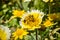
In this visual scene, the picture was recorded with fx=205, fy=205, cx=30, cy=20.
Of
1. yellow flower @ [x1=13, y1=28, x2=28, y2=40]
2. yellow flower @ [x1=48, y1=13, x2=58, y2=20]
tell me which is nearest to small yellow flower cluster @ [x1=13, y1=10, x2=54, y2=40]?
yellow flower @ [x1=13, y1=28, x2=28, y2=40]

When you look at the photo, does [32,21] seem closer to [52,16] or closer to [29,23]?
[29,23]

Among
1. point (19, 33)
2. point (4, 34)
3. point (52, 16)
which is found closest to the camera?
point (4, 34)

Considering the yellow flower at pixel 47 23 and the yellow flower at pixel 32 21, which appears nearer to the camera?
the yellow flower at pixel 32 21

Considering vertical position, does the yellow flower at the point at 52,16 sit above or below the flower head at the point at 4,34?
above

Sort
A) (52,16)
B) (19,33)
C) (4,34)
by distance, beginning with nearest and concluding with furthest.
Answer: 1. (4,34)
2. (19,33)
3. (52,16)

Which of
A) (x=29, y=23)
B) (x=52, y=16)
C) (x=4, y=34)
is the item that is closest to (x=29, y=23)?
(x=29, y=23)

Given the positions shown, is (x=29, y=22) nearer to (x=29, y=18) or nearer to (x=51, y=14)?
(x=29, y=18)

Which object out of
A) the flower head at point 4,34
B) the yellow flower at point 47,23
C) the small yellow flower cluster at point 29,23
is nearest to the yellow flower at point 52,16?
the yellow flower at point 47,23

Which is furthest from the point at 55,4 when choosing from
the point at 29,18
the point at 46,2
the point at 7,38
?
the point at 7,38

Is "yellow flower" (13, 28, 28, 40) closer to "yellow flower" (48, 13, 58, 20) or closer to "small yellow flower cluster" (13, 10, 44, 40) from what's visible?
"small yellow flower cluster" (13, 10, 44, 40)

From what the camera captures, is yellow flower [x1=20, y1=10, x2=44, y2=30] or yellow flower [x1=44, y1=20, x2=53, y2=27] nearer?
yellow flower [x1=20, y1=10, x2=44, y2=30]

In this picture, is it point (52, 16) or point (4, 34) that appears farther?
point (52, 16)

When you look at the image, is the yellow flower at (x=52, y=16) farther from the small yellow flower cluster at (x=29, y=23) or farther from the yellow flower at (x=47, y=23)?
the small yellow flower cluster at (x=29, y=23)
